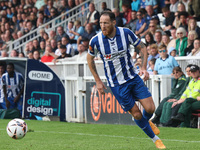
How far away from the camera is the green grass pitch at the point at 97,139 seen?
305 inches

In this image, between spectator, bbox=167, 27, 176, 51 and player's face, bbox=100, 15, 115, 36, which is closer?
player's face, bbox=100, 15, 115, 36

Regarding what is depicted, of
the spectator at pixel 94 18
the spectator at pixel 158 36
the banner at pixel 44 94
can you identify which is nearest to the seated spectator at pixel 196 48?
the spectator at pixel 158 36

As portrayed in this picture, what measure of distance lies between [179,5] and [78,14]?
734 cm

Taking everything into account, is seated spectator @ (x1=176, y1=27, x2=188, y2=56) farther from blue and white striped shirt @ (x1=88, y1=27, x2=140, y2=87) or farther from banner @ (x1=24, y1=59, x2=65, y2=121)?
blue and white striped shirt @ (x1=88, y1=27, x2=140, y2=87)

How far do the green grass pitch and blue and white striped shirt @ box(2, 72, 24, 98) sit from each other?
3.59m

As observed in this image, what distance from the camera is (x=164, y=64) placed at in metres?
12.1

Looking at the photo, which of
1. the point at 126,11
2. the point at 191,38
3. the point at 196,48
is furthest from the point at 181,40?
the point at 126,11

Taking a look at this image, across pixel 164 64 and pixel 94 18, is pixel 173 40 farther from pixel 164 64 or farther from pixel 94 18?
pixel 94 18

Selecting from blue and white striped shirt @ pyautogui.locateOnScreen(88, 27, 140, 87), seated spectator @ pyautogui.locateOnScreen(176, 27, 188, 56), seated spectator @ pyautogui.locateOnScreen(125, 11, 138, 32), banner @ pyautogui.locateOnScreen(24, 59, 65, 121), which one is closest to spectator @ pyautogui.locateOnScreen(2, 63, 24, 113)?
banner @ pyautogui.locateOnScreen(24, 59, 65, 121)

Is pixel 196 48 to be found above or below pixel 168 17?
below

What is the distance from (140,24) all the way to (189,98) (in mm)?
5782

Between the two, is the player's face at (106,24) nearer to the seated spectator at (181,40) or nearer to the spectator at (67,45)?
the seated spectator at (181,40)

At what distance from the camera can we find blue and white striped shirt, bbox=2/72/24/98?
15.3 m

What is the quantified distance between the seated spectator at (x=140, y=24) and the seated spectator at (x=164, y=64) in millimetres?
3429
